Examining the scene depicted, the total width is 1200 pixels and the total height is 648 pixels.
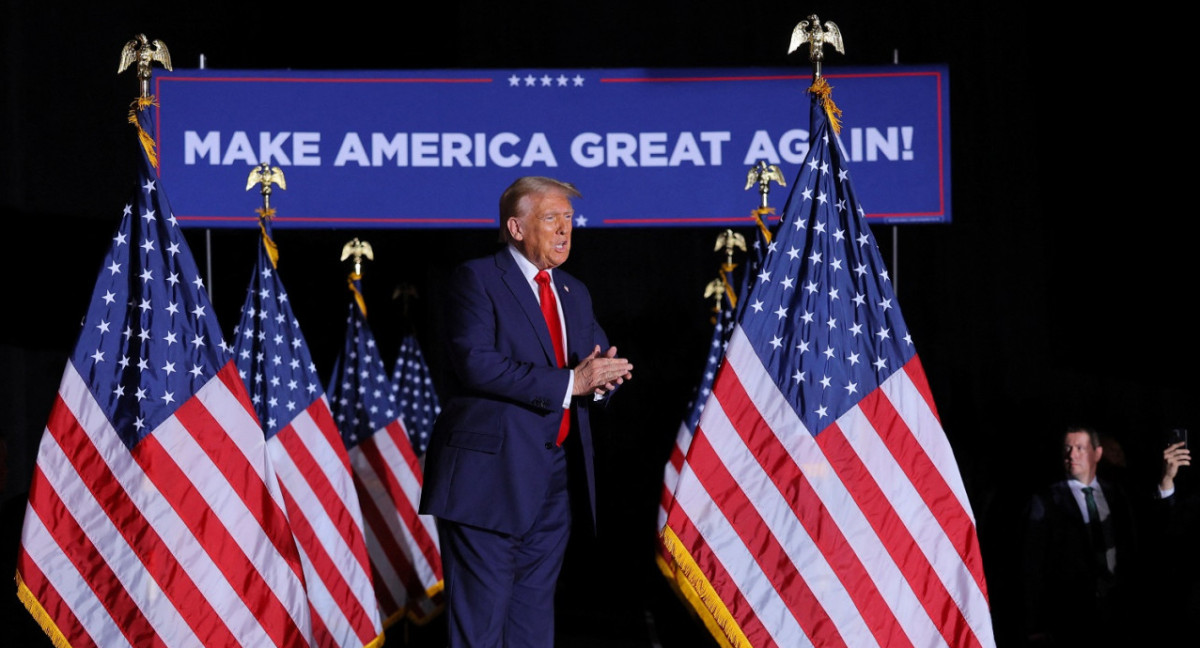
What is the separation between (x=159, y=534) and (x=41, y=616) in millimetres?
342

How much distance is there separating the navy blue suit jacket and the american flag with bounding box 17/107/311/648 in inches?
33.5

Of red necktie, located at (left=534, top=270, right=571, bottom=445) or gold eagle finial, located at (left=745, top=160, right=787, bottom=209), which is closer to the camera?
red necktie, located at (left=534, top=270, right=571, bottom=445)

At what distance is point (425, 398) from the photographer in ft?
22.0

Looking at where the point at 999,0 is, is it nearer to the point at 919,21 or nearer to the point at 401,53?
the point at 919,21

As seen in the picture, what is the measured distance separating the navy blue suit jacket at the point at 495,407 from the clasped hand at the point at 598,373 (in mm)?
35

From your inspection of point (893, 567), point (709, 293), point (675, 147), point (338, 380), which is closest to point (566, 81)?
point (675, 147)

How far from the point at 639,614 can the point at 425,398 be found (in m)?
1.47

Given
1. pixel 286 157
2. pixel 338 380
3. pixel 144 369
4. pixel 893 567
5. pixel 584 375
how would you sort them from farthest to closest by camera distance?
pixel 338 380
pixel 286 157
pixel 144 369
pixel 893 567
pixel 584 375

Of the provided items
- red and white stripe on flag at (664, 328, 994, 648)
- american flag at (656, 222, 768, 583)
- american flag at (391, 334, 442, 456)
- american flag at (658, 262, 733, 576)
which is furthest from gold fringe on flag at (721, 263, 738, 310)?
red and white stripe on flag at (664, 328, 994, 648)

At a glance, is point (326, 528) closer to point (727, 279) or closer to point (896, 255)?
point (727, 279)

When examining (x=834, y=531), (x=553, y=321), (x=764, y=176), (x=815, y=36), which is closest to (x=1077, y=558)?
(x=764, y=176)

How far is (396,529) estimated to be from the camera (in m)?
5.45

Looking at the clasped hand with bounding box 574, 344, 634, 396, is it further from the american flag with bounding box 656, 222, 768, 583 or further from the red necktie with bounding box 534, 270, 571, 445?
the american flag with bounding box 656, 222, 768, 583

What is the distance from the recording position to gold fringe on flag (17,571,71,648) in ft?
11.2
